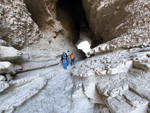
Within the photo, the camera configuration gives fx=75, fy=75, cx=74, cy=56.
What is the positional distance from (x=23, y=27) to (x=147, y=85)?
3.51 metres

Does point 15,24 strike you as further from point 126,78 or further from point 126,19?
point 126,19

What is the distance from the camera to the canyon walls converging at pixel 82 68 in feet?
3.66

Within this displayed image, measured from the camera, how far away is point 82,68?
85.0 inches

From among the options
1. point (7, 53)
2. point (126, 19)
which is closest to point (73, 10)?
point (126, 19)

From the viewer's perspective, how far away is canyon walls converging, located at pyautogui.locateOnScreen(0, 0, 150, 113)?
111 centimetres

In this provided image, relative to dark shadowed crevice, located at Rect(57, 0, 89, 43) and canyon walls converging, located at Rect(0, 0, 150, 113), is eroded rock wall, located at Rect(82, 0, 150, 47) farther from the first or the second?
dark shadowed crevice, located at Rect(57, 0, 89, 43)

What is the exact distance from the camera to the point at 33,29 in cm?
306

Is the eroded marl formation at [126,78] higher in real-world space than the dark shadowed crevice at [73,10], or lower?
lower

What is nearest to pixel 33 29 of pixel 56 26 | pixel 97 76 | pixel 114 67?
pixel 56 26

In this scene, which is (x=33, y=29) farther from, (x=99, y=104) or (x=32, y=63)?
(x=99, y=104)

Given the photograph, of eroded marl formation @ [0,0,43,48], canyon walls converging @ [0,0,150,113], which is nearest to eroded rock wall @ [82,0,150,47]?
canyon walls converging @ [0,0,150,113]

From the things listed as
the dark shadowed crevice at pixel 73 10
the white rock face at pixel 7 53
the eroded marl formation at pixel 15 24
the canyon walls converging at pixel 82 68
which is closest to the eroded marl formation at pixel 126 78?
the canyon walls converging at pixel 82 68

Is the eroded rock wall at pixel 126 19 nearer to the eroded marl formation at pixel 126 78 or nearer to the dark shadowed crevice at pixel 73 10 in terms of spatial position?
the eroded marl formation at pixel 126 78

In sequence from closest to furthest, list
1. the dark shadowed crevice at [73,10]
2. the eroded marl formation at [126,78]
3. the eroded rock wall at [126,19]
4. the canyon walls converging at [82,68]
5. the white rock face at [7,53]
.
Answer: the eroded marl formation at [126,78], the canyon walls converging at [82,68], the white rock face at [7,53], the eroded rock wall at [126,19], the dark shadowed crevice at [73,10]
